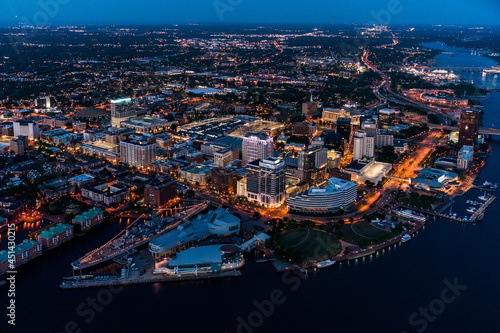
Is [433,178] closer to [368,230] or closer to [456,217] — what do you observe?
[456,217]

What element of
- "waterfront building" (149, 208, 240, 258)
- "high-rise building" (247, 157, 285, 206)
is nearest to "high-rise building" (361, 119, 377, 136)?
"high-rise building" (247, 157, 285, 206)

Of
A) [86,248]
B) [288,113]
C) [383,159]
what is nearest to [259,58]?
[288,113]

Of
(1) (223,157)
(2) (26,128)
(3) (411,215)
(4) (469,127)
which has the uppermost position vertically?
(4) (469,127)

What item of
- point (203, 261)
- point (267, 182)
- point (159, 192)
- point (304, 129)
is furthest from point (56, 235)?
point (304, 129)

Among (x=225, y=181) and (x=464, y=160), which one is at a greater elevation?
(x=464, y=160)

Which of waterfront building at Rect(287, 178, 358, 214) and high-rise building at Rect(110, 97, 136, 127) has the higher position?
high-rise building at Rect(110, 97, 136, 127)

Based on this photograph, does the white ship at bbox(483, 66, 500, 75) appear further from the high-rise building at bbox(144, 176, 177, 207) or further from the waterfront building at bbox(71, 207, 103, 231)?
the waterfront building at bbox(71, 207, 103, 231)
